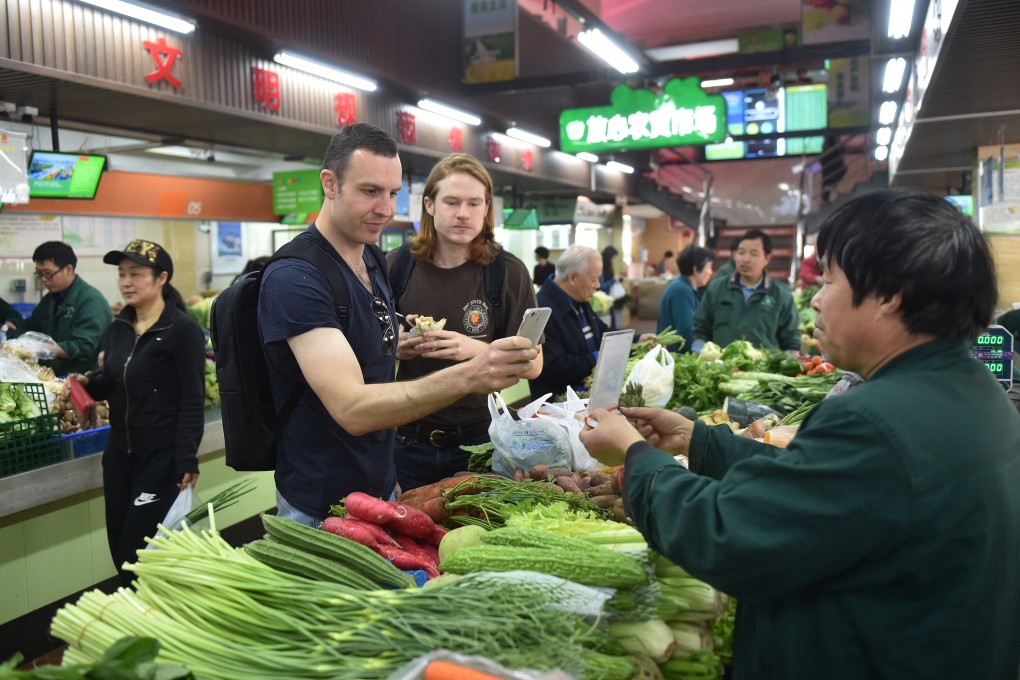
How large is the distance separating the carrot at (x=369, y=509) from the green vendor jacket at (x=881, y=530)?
94 cm

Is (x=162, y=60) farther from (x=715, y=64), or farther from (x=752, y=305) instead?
(x=715, y=64)

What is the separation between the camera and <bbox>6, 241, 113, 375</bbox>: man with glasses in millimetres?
6266

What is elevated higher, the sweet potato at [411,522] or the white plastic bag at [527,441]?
the white plastic bag at [527,441]

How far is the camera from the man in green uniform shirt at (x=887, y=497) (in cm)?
132

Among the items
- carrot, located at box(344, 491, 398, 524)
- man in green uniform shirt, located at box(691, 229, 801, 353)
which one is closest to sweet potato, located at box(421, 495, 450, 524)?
carrot, located at box(344, 491, 398, 524)

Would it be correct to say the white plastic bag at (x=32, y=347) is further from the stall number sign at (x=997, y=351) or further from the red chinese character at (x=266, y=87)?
the stall number sign at (x=997, y=351)

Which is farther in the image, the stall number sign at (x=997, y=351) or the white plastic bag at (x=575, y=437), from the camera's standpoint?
the stall number sign at (x=997, y=351)

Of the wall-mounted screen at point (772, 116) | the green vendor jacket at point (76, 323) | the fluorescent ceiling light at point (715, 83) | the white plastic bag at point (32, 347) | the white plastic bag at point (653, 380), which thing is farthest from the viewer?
the fluorescent ceiling light at point (715, 83)

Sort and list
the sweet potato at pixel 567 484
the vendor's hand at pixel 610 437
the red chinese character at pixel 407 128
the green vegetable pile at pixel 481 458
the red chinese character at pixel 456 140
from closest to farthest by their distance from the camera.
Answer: the vendor's hand at pixel 610 437 → the sweet potato at pixel 567 484 → the green vegetable pile at pixel 481 458 → the red chinese character at pixel 407 128 → the red chinese character at pixel 456 140

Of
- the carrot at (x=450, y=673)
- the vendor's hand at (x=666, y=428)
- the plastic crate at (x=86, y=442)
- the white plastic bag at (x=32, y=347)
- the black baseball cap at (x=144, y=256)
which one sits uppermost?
the black baseball cap at (x=144, y=256)

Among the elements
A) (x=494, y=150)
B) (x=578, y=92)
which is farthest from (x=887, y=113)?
(x=578, y=92)

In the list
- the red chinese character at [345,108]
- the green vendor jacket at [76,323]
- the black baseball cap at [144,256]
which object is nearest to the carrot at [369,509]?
the black baseball cap at [144,256]

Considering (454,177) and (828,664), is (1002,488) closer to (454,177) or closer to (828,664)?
(828,664)

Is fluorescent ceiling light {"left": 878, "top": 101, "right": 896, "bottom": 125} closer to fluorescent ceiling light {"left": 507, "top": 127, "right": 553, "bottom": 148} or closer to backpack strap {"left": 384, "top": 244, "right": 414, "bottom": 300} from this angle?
fluorescent ceiling light {"left": 507, "top": 127, "right": 553, "bottom": 148}
